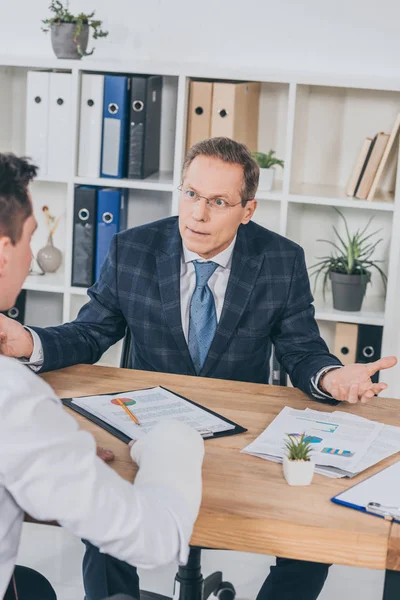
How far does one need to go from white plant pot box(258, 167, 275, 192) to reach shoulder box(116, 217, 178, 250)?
101cm

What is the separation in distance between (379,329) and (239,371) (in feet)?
3.92

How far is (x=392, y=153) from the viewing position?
3.41 metres

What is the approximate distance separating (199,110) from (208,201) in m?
1.17

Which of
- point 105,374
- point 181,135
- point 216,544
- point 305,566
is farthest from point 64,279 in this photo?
point 216,544

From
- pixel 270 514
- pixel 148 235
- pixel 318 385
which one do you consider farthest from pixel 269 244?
pixel 270 514

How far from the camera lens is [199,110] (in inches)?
130

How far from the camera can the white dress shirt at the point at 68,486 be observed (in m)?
1.08

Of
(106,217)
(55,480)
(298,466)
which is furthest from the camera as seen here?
(106,217)

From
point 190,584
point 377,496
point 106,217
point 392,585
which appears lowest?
point 190,584

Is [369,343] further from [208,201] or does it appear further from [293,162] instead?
[208,201]

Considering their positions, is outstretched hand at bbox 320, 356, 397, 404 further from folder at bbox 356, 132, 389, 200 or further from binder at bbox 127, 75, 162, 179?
binder at bbox 127, 75, 162, 179

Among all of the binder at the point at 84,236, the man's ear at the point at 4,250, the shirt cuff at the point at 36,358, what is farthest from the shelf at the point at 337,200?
the man's ear at the point at 4,250

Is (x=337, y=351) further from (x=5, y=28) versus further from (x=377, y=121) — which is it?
(x=5, y=28)

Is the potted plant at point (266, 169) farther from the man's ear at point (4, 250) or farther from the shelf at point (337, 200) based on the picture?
the man's ear at point (4, 250)
